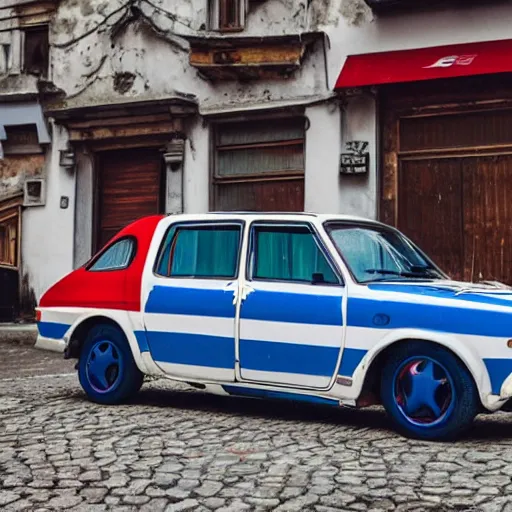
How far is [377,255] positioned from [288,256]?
65 cm

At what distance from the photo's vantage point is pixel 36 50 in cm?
1827

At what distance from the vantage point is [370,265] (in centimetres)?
673

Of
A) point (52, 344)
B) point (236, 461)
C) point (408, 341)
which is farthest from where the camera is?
point (52, 344)

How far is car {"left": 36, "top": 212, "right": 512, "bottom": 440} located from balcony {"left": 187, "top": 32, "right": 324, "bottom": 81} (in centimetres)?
815

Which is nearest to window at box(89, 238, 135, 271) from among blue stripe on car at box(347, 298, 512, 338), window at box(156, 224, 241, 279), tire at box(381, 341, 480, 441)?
window at box(156, 224, 241, 279)

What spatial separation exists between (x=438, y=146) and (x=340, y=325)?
8.80 m

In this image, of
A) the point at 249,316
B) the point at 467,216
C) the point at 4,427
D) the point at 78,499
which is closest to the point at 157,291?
the point at 249,316

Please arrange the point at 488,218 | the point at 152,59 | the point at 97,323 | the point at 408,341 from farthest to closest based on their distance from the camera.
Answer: the point at 152,59 → the point at 488,218 → the point at 97,323 → the point at 408,341

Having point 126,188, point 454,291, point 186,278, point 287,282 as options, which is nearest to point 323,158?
point 126,188

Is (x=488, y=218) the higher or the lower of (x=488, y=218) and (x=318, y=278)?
the higher

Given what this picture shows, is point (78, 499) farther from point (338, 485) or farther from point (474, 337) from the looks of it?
point (474, 337)

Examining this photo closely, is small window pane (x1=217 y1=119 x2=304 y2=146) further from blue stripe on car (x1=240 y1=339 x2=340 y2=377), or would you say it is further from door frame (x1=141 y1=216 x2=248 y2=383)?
blue stripe on car (x1=240 y1=339 x2=340 y2=377)

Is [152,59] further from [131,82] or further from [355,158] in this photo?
[355,158]

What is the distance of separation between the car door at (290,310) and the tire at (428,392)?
1.49 feet
